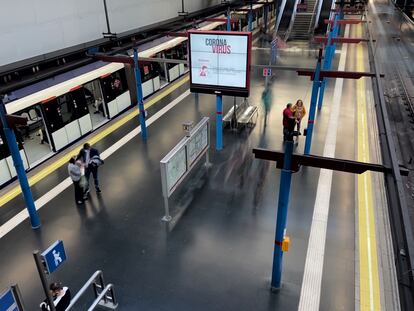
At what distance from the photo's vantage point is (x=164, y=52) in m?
15.5

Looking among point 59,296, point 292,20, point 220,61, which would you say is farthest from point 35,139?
point 292,20

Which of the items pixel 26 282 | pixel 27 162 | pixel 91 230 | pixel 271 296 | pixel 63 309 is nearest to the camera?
pixel 63 309

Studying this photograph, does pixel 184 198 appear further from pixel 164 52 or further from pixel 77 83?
pixel 164 52

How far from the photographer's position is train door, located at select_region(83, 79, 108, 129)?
1233cm

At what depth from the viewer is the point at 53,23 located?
379 inches

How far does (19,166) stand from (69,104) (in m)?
4.03

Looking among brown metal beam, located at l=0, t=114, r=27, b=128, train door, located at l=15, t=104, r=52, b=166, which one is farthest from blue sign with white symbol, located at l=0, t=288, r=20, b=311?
train door, located at l=15, t=104, r=52, b=166

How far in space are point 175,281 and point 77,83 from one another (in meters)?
7.07

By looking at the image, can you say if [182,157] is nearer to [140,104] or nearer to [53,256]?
[140,104]

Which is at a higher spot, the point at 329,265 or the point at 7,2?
the point at 7,2

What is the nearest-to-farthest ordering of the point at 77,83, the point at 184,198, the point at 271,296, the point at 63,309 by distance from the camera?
the point at 63,309 → the point at 271,296 → the point at 184,198 → the point at 77,83

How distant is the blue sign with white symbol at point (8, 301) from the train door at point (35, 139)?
6.97 metres

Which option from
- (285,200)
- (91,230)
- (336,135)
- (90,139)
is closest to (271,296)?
(285,200)

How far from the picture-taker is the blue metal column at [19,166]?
613 cm
